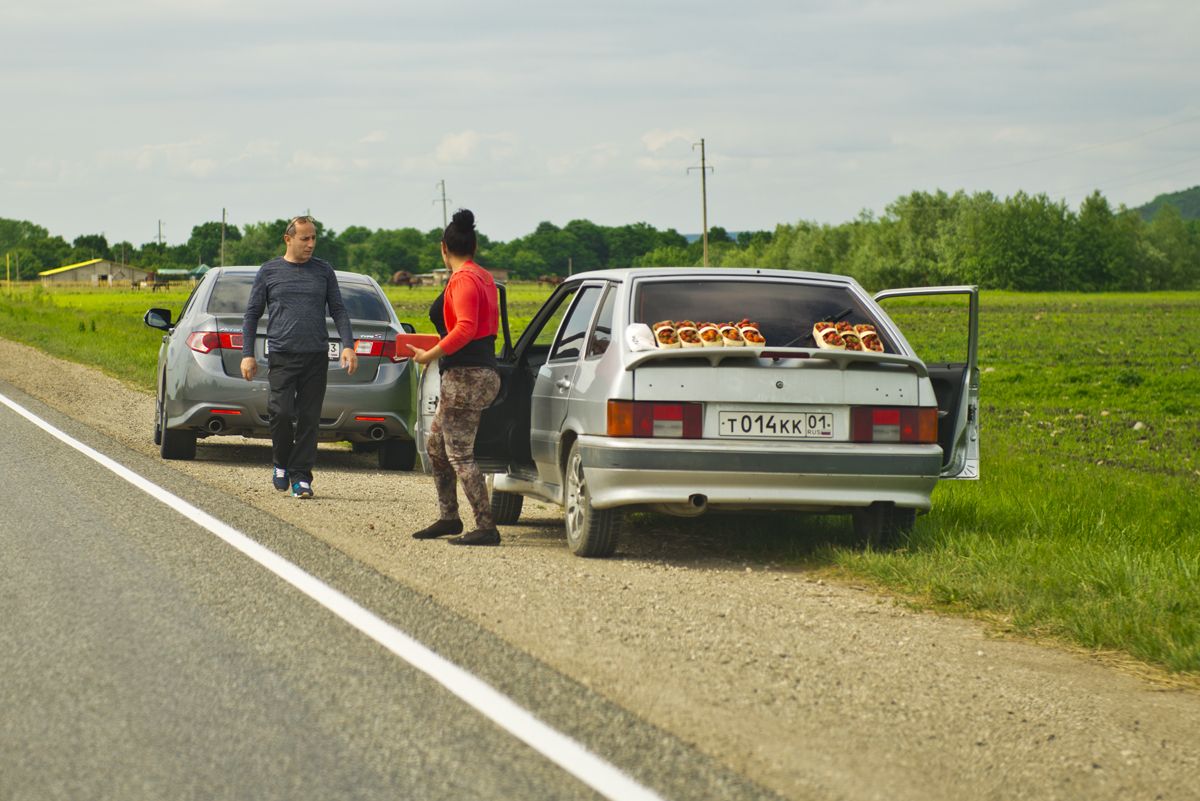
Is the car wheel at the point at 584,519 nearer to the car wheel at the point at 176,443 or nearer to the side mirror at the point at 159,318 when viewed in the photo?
the car wheel at the point at 176,443

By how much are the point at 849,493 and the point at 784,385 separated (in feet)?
2.14

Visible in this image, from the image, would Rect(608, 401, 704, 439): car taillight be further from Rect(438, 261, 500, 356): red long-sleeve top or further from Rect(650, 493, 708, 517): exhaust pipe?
Rect(438, 261, 500, 356): red long-sleeve top

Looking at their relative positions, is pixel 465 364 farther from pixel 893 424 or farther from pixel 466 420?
pixel 893 424

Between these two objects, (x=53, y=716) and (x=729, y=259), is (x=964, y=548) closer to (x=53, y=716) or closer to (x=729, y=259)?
(x=53, y=716)

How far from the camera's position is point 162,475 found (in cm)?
1188

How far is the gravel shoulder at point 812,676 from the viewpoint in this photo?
4574 mm

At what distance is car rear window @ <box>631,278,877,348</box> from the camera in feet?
28.1

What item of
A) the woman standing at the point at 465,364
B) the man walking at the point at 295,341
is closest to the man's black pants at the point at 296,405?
the man walking at the point at 295,341

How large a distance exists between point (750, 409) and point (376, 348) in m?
5.84

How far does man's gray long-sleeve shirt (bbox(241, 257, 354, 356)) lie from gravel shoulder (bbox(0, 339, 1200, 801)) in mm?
2091

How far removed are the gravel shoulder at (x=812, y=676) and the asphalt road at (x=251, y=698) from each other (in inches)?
9.5

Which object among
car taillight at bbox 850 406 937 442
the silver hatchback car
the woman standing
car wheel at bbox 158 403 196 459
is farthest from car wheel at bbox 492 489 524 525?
car wheel at bbox 158 403 196 459

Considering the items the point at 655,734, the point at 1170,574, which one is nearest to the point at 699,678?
the point at 655,734

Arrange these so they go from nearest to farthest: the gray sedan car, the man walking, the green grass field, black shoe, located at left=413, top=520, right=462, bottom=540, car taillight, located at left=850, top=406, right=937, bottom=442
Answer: the green grass field → car taillight, located at left=850, top=406, right=937, bottom=442 → black shoe, located at left=413, top=520, right=462, bottom=540 → the man walking → the gray sedan car
